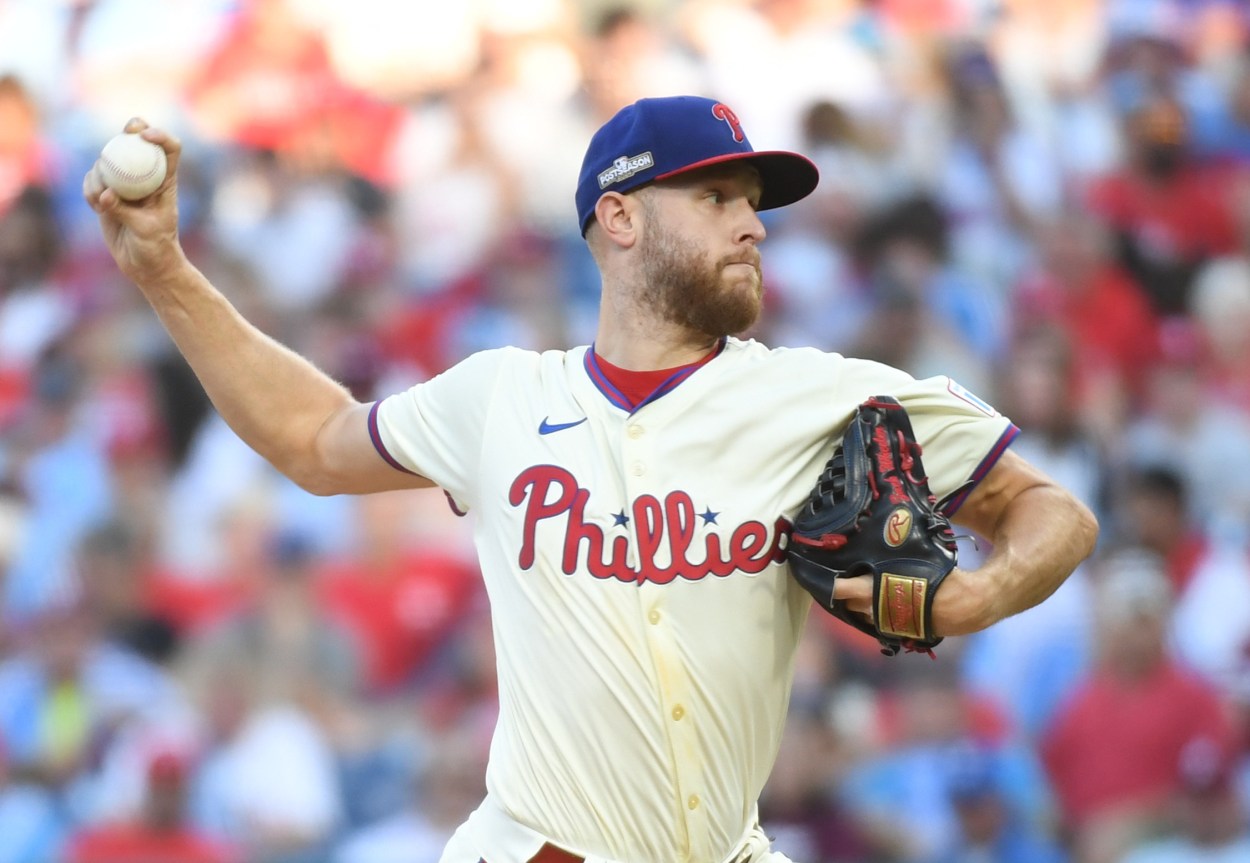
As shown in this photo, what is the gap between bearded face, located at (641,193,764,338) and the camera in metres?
3.15

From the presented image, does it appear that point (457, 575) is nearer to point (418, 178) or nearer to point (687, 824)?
point (418, 178)

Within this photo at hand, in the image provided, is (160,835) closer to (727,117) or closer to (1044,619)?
(1044,619)

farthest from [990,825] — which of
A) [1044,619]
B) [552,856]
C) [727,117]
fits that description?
[727,117]

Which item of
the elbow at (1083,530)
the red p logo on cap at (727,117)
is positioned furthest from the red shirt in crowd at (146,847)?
the elbow at (1083,530)

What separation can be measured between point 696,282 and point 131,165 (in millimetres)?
1114

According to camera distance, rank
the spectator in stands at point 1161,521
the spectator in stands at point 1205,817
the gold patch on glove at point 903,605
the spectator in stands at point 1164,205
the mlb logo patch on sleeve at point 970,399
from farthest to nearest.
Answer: the spectator in stands at point 1164,205 → the spectator in stands at point 1161,521 → the spectator in stands at point 1205,817 → the mlb logo patch on sleeve at point 970,399 → the gold patch on glove at point 903,605

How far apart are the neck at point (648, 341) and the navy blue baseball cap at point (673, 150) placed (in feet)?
0.78

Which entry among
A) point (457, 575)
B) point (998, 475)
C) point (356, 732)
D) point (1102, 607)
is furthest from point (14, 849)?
point (998, 475)

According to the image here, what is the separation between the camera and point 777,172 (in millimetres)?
3264

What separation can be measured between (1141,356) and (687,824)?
5297mm

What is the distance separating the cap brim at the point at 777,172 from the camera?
10.3 ft

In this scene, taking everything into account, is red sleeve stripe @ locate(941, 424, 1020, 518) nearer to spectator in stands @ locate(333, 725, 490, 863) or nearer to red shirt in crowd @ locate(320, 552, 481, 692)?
spectator in stands @ locate(333, 725, 490, 863)

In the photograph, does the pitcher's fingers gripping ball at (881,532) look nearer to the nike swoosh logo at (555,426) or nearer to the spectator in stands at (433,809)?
the nike swoosh logo at (555,426)

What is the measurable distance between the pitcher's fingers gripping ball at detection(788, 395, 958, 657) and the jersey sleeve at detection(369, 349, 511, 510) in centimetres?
69
